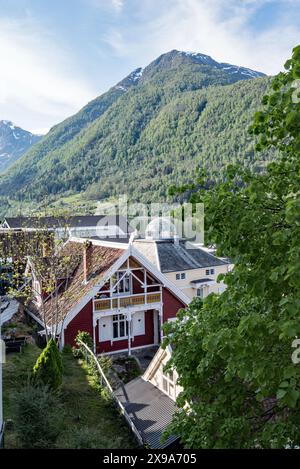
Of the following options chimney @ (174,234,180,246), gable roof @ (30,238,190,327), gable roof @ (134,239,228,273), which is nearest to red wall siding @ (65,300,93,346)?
gable roof @ (30,238,190,327)

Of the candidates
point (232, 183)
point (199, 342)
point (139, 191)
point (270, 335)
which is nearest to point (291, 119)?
point (232, 183)

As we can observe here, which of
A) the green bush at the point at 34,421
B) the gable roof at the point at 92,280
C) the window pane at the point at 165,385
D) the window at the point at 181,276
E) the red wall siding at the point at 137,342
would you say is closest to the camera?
the green bush at the point at 34,421

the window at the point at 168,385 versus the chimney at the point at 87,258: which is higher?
the chimney at the point at 87,258

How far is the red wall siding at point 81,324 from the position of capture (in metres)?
24.0

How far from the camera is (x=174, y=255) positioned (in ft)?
128

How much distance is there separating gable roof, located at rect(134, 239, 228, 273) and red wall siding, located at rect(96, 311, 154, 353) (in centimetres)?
930

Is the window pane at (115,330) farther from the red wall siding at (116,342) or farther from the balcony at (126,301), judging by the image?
the balcony at (126,301)

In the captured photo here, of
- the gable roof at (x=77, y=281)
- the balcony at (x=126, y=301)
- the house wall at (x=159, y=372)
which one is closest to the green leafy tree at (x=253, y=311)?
the house wall at (x=159, y=372)

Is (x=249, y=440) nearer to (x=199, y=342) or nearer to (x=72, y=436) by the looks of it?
(x=199, y=342)

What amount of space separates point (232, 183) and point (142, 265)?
1795cm

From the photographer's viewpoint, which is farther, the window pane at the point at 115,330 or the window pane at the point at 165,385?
the window pane at the point at 115,330

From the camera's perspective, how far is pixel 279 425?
6504 mm

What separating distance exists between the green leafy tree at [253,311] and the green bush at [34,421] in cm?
482

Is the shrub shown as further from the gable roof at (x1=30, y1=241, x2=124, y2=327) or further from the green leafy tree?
the green leafy tree
